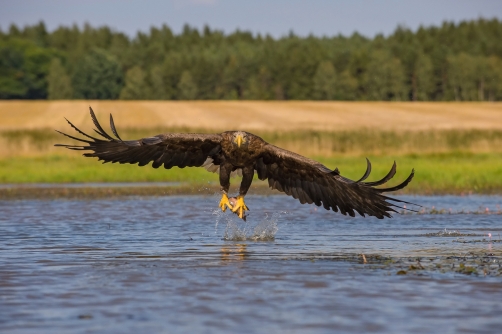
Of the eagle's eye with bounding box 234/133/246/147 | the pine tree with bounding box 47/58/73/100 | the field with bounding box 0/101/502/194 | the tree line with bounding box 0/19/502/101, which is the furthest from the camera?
the pine tree with bounding box 47/58/73/100

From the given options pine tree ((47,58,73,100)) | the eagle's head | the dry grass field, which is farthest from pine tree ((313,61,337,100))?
the eagle's head

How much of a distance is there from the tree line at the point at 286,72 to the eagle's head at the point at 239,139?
365 feet

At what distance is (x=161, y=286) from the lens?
9695 mm

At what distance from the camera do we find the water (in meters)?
7.90

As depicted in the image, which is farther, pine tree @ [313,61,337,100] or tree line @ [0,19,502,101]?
tree line @ [0,19,502,101]

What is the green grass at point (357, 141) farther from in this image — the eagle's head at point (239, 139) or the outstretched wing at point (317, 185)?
the eagle's head at point (239, 139)

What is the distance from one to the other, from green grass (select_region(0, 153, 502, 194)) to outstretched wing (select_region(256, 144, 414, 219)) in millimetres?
11373

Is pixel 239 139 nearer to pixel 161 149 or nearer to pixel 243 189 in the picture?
pixel 243 189

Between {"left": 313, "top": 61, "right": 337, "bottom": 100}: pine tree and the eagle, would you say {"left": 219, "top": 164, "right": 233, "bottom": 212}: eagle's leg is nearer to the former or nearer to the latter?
the eagle

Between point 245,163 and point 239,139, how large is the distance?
21.2 inches

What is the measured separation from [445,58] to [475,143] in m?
99.8

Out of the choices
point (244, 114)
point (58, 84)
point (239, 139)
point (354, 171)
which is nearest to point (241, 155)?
point (239, 139)

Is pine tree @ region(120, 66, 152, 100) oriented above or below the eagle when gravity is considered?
above

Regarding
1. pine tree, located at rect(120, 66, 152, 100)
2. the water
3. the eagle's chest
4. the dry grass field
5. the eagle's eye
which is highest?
pine tree, located at rect(120, 66, 152, 100)
